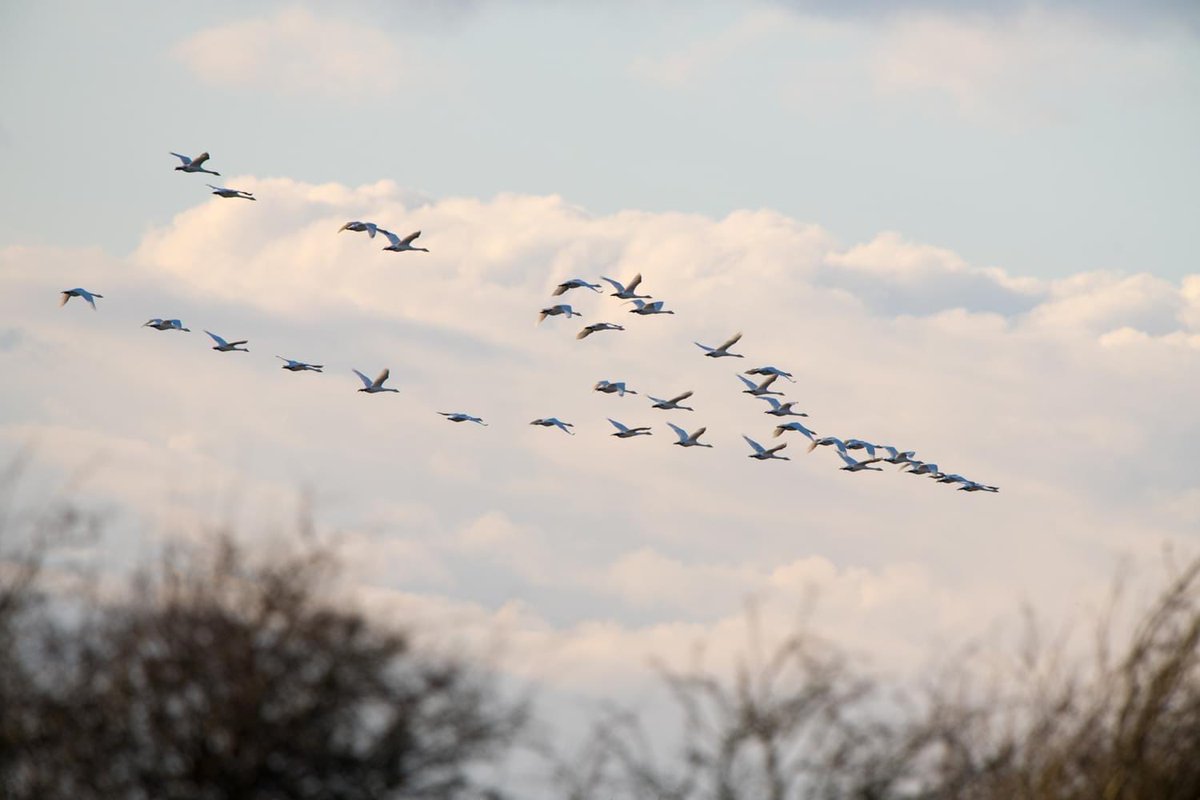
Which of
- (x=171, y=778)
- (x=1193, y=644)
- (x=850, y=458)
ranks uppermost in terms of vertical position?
(x=850, y=458)

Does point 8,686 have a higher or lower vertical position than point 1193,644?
lower

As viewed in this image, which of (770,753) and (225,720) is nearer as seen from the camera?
(225,720)

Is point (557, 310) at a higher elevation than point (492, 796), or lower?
higher

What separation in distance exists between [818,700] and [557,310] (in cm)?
3713

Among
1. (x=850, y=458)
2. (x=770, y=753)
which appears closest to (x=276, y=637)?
(x=770, y=753)

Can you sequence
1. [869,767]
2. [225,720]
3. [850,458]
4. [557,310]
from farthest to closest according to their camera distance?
1. [850,458]
2. [557,310]
3. [869,767]
4. [225,720]

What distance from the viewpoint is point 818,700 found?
108 ft

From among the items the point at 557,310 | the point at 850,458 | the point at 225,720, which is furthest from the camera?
the point at 850,458

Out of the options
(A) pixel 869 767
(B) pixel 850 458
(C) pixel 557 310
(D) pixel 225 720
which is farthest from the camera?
(B) pixel 850 458

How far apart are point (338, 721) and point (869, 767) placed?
8.52 metres

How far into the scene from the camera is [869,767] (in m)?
32.3

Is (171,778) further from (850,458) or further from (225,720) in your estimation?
(850,458)

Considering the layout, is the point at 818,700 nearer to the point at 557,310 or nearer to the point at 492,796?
the point at 492,796

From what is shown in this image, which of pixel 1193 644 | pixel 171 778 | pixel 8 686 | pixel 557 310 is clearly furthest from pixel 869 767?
pixel 557 310
